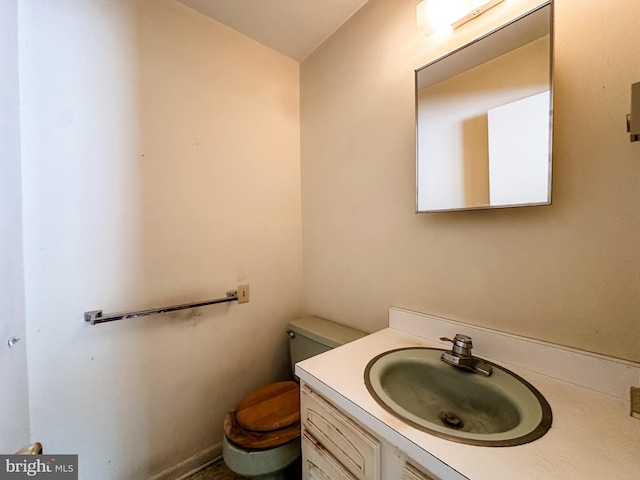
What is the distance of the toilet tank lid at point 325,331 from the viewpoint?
115 cm

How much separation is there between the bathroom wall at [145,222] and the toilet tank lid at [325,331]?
0.21 meters

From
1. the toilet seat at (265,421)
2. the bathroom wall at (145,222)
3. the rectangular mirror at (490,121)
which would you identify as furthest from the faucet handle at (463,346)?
the bathroom wall at (145,222)

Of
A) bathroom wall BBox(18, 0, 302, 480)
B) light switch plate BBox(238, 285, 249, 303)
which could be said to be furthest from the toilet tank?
light switch plate BBox(238, 285, 249, 303)

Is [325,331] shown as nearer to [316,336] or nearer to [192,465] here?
[316,336]

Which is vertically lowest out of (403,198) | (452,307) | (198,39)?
(452,307)

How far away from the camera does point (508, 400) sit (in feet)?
2.13

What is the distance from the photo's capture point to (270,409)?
108 cm

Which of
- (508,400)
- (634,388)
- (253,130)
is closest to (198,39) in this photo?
Answer: (253,130)

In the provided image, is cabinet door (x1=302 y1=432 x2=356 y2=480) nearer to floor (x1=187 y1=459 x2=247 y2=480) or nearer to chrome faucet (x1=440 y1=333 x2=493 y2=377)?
chrome faucet (x1=440 y1=333 x2=493 y2=377)

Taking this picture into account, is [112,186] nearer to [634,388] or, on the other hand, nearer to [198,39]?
[198,39]

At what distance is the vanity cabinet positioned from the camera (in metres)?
0.55

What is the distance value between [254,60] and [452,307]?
1.59 metres

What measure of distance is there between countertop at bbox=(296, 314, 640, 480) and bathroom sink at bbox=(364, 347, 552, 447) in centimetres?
2

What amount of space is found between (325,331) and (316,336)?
53 mm
